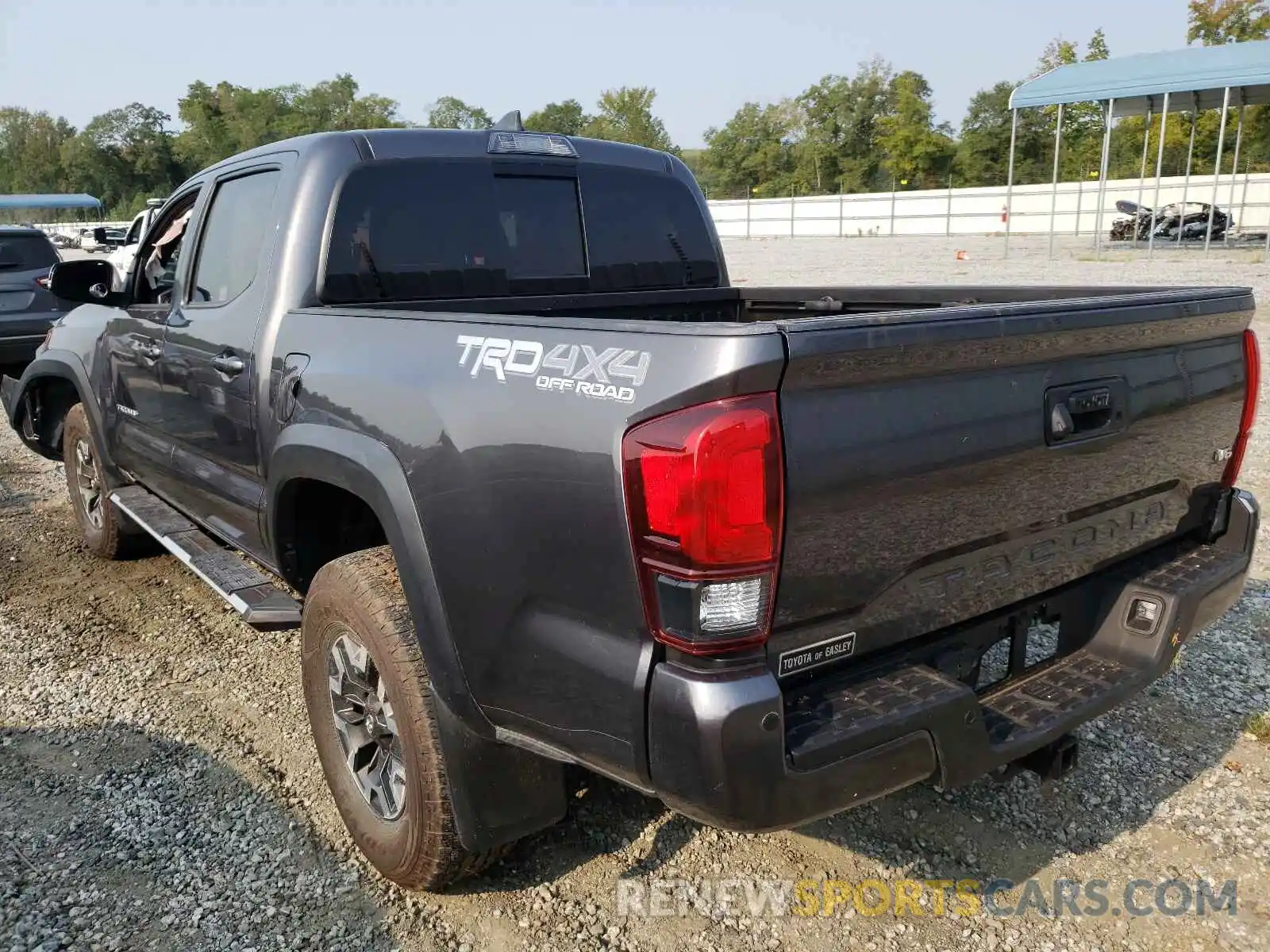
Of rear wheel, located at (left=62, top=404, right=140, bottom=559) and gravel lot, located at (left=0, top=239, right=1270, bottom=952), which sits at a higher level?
rear wheel, located at (left=62, top=404, right=140, bottom=559)

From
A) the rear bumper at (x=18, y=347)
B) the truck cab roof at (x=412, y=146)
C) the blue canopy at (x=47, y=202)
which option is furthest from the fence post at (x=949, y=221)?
the blue canopy at (x=47, y=202)

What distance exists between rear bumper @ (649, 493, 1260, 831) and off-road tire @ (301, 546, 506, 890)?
0.78 meters

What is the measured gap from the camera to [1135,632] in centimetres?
263

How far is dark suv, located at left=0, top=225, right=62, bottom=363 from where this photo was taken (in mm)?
10008

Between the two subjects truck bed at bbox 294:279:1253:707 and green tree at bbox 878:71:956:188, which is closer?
truck bed at bbox 294:279:1253:707

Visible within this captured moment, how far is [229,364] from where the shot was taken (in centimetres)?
337

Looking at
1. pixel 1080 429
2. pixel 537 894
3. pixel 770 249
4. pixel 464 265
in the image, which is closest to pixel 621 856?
pixel 537 894

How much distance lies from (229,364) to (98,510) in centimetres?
285

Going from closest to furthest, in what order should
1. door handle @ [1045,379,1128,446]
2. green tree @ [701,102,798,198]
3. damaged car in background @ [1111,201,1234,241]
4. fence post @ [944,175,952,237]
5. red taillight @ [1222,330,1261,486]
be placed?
door handle @ [1045,379,1128,446] < red taillight @ [1222,330,1261,486] < damaged car in background @ [1111,201,1234,241] < fence post @ [944,175,952,237] < green tree @ [701,102,798,198]

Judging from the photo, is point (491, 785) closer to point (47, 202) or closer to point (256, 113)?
point (47, 202)

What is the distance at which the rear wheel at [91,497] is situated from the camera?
17.3ft

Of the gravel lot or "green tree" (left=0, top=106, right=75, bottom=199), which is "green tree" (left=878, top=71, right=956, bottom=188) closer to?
the gravel lot

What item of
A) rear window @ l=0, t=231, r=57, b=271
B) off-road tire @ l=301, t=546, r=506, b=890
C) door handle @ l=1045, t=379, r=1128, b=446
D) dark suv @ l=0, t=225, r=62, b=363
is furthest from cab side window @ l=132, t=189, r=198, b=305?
rear window @ l=0, t=231, r=57, b=271

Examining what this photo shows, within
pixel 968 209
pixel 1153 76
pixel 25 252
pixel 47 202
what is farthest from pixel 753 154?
pixel 25 252
